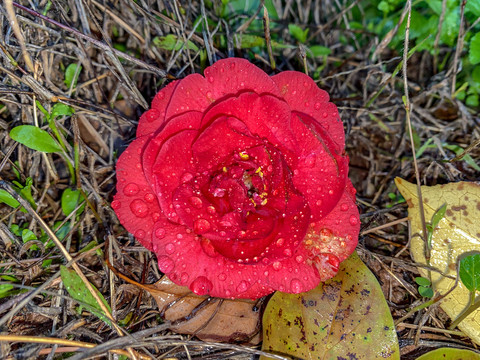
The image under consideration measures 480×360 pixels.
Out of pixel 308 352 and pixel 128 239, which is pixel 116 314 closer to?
pixel 128 239

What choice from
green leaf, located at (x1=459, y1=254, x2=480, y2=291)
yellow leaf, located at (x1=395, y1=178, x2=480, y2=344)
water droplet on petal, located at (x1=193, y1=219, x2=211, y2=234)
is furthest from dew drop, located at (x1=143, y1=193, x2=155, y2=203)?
green leaf, located at (x1=459, y1=254, x2=480, y2=291)

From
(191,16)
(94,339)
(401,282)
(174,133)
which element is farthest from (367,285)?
(191,16)

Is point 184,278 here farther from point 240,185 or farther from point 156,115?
point 156,115

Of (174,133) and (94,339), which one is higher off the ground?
(174,133)

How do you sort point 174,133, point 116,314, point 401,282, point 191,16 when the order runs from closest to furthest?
point 174,133 < point 116,314 < point 401,282 < point 191,16

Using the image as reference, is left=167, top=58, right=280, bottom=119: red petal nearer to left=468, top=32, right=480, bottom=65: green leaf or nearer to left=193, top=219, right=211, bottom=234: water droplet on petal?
left=193, top=219, right=211, bottom=234: water droplet on petal

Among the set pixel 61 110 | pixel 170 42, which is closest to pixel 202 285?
pixel 61 110
